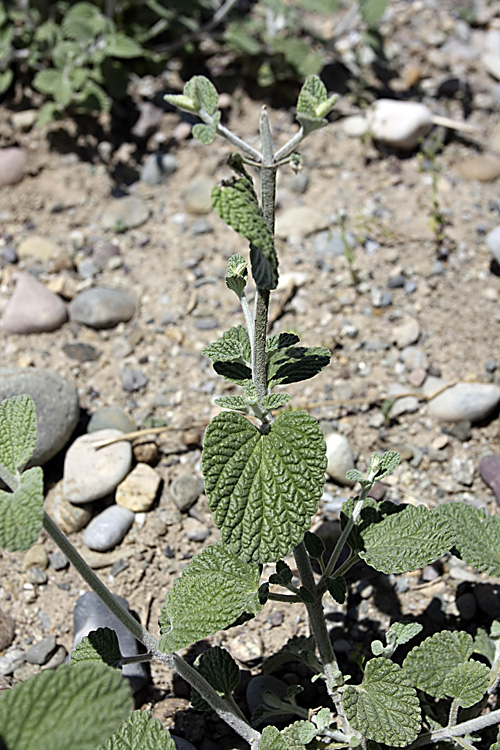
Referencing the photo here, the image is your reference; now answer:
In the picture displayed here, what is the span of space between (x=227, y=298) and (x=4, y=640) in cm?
176

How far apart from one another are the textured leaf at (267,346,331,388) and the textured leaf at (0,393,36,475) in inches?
21.9

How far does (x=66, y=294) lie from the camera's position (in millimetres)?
3578

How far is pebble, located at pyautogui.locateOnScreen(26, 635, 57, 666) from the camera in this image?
2436mm

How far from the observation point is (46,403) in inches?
113

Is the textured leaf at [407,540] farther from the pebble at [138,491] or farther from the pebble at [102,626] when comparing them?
the pebble at [138,491]

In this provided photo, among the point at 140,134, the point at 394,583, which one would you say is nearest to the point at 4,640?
the point at 394,583

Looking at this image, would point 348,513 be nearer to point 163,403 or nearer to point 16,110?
point 163,403

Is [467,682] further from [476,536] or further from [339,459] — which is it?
[339,459]

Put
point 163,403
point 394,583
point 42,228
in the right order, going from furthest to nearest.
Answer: point 42,228 < point 163,403 < point 394,583

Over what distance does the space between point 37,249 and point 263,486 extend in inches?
101

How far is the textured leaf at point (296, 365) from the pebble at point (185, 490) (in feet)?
3.71

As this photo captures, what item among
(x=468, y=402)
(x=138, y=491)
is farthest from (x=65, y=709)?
(x=468, y=402)

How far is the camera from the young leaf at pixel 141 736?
170 cm

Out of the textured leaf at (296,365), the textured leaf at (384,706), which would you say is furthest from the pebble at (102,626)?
the textured leaf at (296,365)
